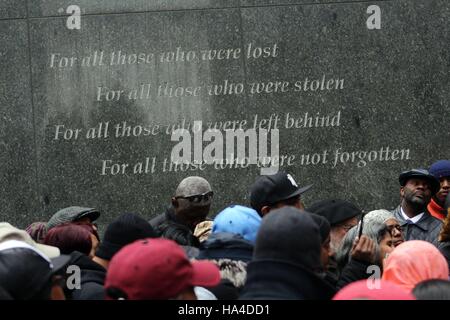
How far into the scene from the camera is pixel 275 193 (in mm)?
6785

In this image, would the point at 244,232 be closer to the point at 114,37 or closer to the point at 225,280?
the point at 225,280

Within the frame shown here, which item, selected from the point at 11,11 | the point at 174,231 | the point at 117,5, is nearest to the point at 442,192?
the point at 174,231

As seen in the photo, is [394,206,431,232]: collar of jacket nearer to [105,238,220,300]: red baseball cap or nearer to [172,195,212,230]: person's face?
[172,195,212,230]: person's face

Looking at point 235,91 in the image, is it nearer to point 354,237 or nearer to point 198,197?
point 198,197

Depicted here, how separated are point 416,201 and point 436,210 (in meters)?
0.45

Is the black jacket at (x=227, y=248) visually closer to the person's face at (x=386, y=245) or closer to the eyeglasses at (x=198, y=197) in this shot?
the person's face at (x=386, y=245)

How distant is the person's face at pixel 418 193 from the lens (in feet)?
27.8

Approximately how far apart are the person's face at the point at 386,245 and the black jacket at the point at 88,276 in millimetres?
1715

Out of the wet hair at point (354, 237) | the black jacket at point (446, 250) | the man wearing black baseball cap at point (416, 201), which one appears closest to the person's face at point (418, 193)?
the man wearing black baseball cap at point (416, 201)

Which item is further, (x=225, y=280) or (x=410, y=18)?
(x=410, y=18)

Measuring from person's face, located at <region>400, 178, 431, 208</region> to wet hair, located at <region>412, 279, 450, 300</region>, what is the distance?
12.9 ft

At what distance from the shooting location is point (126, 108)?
10.3 meters

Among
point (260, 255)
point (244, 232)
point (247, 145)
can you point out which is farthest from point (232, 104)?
point (260, 255)
